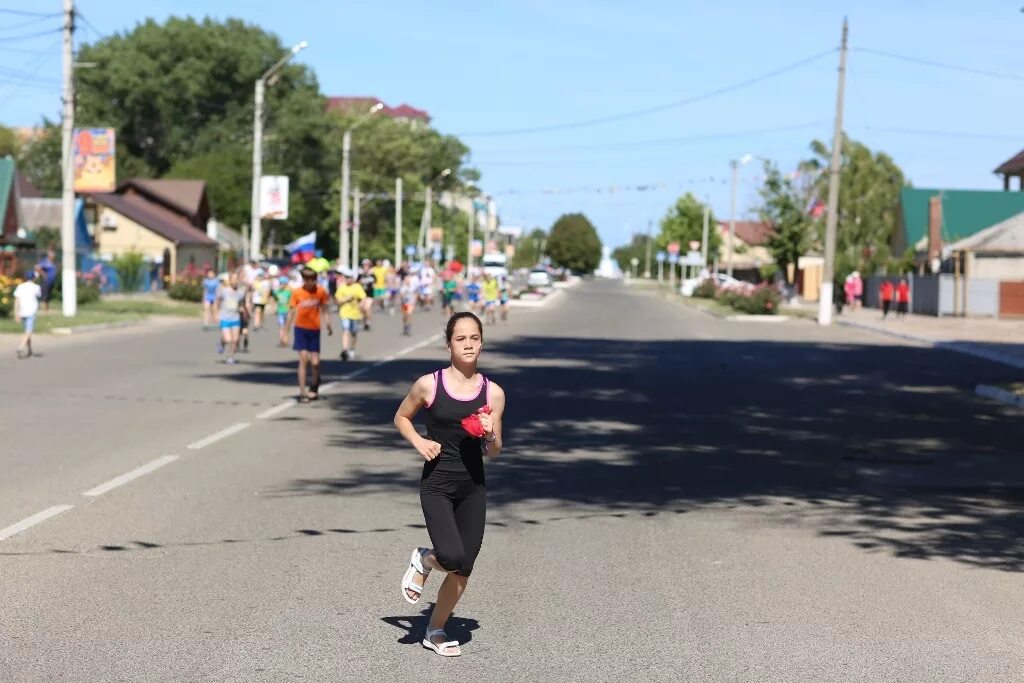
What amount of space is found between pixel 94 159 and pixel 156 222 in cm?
3292

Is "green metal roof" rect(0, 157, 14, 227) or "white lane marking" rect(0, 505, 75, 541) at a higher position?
"green metal roof" rect(0, 157, 14, 227)

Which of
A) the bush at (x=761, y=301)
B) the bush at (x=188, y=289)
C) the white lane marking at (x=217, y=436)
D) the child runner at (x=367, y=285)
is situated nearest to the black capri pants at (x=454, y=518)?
the white lane marking at (x=217, y=436)

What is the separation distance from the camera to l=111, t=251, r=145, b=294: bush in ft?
202

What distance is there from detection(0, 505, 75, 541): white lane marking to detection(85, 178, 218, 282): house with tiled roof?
212 feet

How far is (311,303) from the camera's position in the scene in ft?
62.2

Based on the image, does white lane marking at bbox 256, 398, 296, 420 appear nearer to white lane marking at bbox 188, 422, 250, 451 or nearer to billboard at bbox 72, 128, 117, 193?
white lane marking at bbox 188, 422, 250, 451

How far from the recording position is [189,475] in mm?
12250

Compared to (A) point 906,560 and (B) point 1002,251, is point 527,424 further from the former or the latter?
(B) point 1002,251

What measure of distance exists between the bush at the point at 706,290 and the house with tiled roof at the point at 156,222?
27215 mm

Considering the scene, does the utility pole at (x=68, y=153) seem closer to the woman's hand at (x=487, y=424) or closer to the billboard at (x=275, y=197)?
the billboard at (x=275, y=197)

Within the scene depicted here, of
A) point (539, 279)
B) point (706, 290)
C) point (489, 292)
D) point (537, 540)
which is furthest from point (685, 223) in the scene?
point (537, 540)

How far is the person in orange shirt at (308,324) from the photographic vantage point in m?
18.8

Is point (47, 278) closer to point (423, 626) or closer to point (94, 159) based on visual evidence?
point (94, 159)

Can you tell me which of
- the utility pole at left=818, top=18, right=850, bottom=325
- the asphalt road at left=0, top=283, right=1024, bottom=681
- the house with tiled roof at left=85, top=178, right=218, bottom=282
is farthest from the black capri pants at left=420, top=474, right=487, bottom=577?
the house with tiled roof at left=85, top=178, right=218, bottom=282
